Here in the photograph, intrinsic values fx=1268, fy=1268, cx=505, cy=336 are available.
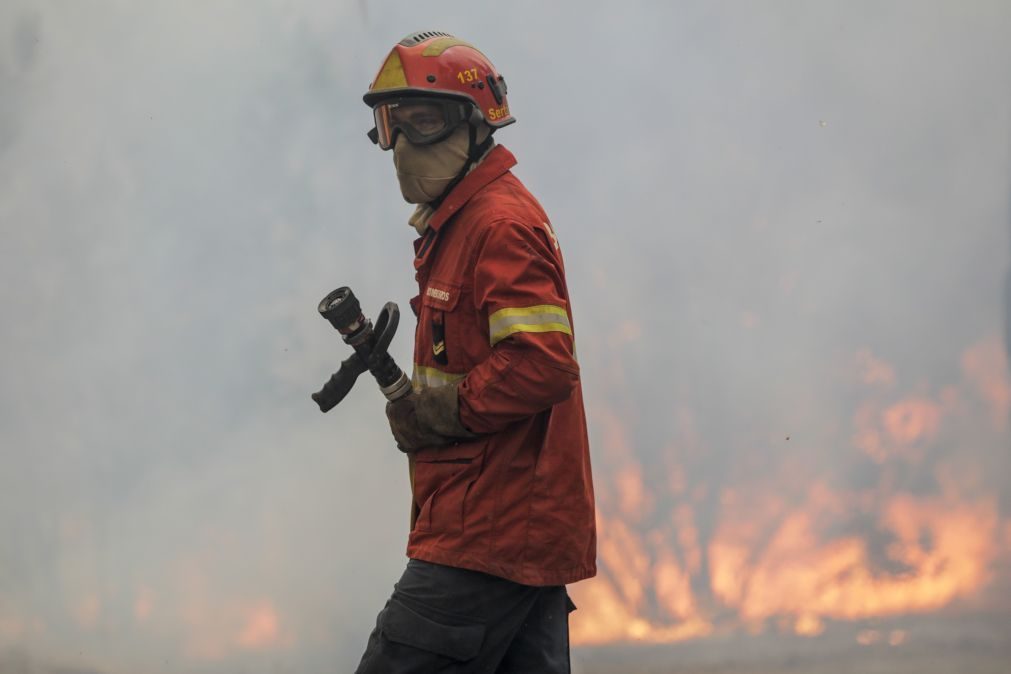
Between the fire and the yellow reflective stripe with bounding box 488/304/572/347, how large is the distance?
Answer: 178 cm

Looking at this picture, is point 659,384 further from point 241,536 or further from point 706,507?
point 241,536

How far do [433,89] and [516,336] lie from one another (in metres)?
0.62

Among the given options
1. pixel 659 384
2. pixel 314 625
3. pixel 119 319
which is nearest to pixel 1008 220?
pixel 659 384

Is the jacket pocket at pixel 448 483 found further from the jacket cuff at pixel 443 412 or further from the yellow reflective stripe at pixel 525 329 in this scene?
the yellow reflective stripe at pixel 525 329

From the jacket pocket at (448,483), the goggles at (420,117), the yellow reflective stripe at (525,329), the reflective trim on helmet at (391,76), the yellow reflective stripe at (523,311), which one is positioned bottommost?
the jacket pocket at (448,483)

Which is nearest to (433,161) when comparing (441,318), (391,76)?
(391,76)

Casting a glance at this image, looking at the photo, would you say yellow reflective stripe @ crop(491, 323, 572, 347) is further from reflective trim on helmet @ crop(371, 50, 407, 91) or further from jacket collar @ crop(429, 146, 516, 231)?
reflective trim on helmet @ crop(371, 50, 407, 91)

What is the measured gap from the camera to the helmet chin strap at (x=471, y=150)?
9.32 ft

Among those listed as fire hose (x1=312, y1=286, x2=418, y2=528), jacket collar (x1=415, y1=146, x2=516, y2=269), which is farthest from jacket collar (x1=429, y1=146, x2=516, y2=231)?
fire hose (x1=312, y1=286, x2=418, y2=528)

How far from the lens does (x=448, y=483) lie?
2691 mm

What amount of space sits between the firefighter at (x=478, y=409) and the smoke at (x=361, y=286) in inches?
58.9

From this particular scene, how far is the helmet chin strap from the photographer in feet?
9.32

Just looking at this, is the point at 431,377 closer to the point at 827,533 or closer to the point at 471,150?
the point at 471,150

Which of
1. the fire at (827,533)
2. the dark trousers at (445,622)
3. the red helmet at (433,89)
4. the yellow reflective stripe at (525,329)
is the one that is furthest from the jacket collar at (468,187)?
the fire at (827,533)
